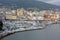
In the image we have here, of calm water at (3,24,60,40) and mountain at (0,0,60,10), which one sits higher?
mountain at (0,0,60,10)

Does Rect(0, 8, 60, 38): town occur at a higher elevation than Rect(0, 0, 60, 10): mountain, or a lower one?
lower

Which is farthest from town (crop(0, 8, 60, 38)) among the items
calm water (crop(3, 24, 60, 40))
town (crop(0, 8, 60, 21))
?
calm water (crop(3, 24, 60, 40))

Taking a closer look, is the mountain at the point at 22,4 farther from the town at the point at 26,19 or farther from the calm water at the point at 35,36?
the calm water at the point at 35,36

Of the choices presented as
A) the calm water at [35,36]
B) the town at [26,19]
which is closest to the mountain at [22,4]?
the town at [26,19]

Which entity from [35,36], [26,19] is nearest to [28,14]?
[26,19]

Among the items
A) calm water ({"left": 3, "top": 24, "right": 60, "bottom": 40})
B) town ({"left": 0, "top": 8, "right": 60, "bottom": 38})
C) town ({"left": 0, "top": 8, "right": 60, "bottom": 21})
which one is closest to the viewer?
calm water ({"left": 3, "top": 24, "right": 60, "bottom": 40})

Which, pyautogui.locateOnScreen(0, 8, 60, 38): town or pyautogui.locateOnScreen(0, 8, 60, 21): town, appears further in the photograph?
pyautogui.locateOnScreen(0, 8, 60, 21): town

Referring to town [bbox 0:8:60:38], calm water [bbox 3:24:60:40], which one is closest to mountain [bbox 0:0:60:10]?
town [bbox 0:8:60:38]

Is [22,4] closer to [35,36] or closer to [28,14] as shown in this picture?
[28,14]

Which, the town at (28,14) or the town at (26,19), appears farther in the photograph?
the town at (28,14)

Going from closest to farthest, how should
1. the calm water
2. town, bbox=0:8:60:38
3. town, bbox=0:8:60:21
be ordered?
the calm water → town, bbox=0:8:60:38 → town, bbox=0:8:60:21

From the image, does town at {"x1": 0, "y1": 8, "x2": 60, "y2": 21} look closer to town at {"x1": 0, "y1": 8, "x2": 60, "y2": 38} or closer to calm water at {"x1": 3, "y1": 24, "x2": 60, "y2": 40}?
town at {"x1": 0, "y1": 8, "x2": 60, "y2": 38}

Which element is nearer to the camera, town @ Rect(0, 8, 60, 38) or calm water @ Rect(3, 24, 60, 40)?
calm water @ Rect(3, 24, 60, 40)

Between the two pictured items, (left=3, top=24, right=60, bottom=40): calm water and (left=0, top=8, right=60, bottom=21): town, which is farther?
(left=0, top=8, right=60, bottom=21): town
